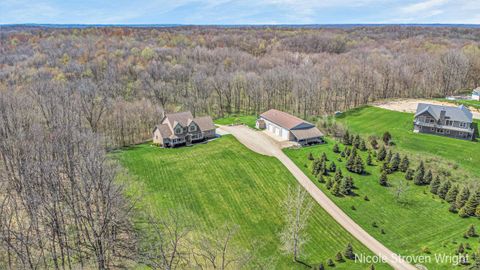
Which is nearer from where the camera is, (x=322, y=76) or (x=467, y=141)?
(x=467, y=141)

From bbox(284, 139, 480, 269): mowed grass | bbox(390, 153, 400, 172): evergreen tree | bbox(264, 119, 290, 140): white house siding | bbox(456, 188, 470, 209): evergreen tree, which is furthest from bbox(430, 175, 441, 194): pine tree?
bbox(264, 119, 290, 140): white house siding

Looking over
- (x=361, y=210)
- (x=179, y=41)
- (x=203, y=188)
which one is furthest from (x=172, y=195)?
(x=179, y=41)

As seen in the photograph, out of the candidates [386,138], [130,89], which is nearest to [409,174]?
[386,138]

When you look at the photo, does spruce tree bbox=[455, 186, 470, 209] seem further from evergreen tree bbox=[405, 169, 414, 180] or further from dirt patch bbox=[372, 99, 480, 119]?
dirt patch bbox=[372, 99, 480, 119]

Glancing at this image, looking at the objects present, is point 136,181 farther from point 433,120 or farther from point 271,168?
point 433,120

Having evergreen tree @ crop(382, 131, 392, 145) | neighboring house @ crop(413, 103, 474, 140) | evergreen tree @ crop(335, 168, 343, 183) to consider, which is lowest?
evergreen tree @ crop(335, 168, 343, 183)
